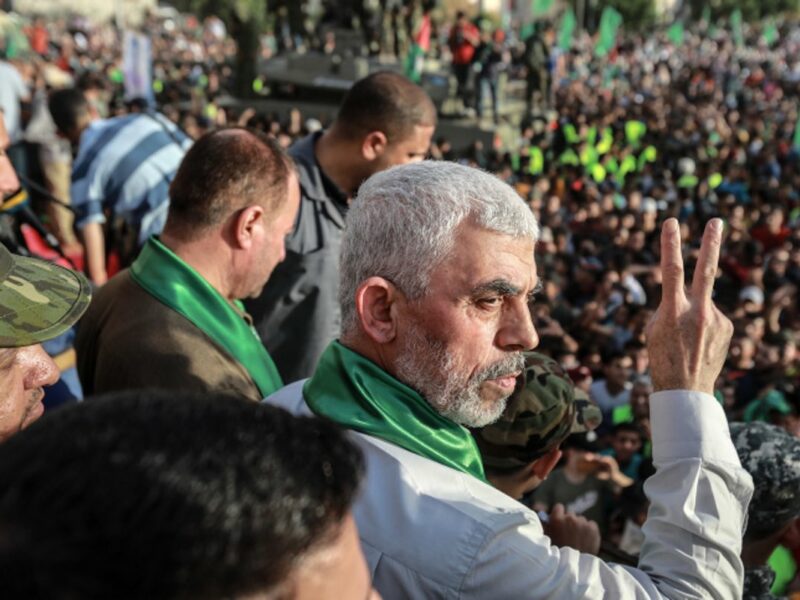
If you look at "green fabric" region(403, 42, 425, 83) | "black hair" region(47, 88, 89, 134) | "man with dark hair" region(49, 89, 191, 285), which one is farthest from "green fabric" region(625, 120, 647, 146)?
"man with dark hair" region(49, 89, 191, 285)

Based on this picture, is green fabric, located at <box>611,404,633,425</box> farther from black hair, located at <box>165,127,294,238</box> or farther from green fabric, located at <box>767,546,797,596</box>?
black hair, located at <box>165,127,294,238</box>

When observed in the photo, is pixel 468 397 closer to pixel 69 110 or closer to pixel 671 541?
pixel 671 541

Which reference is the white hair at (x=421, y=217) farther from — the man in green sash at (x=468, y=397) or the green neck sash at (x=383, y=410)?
the green neck sash at (x=383, y=410)

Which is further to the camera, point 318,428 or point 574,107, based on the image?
point 574,107

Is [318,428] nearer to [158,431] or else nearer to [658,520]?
[158,431]

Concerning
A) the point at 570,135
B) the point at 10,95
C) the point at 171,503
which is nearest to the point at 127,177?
the point at 171,503

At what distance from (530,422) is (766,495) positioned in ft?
2.08

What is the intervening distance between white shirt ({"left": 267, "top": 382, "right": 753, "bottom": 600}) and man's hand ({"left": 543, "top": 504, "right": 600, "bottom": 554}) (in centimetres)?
34

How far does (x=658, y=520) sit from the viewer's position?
1406mm

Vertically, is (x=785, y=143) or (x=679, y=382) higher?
(x=679, y=382)

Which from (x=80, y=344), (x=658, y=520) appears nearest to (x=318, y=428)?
(x=658, y=520)

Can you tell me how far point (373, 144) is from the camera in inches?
130

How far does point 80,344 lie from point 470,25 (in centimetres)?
1550

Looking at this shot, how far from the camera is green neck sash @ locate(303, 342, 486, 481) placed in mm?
1407
